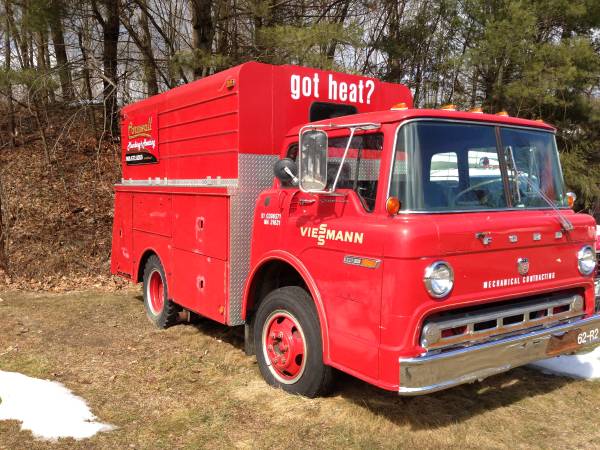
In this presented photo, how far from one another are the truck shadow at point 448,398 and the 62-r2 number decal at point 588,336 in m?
0.70

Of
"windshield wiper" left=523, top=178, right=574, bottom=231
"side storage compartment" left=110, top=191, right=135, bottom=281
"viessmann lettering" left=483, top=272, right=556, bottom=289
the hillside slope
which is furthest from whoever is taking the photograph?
the hillside slope

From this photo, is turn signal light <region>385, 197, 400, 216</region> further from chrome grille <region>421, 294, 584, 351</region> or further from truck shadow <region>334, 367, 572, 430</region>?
truck shadow <region>334, 367, 572, 430</region>

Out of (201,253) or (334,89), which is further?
Result: (201,253)

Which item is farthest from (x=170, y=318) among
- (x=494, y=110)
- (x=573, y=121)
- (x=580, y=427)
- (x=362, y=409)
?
(x=573, y=121)

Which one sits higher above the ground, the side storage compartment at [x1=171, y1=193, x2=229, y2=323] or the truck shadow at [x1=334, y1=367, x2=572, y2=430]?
the side storage compartment at [x1=171, y1=193, x2=229, y2=323]

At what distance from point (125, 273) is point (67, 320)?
Result: 99 cm

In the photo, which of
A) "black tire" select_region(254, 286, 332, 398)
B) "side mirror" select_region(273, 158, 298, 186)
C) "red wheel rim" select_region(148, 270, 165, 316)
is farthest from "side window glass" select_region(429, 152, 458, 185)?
"red wheel rim" select_region(148, 270, 165, 316)

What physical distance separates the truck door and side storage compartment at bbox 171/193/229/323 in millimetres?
1146

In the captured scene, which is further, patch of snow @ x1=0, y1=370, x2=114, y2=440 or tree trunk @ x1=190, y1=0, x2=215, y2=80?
tree trunk @ x1=190, y1=0, x2=215, y2=80

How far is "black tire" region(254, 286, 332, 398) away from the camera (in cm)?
423

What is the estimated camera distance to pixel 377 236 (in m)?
3.55

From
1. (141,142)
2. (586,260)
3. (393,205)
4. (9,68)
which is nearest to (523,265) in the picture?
(586,260)

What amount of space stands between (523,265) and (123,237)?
→ 562 centimetres

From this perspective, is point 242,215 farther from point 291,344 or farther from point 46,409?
point 46,409
